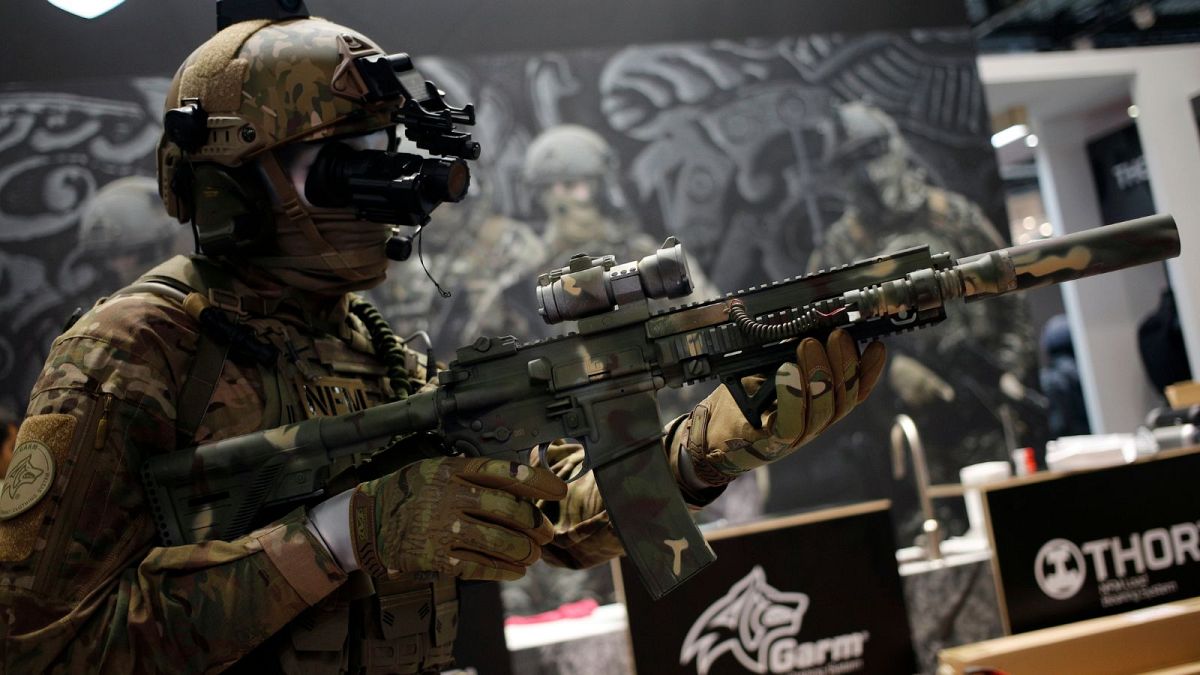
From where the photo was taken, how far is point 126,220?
3645 millimetres

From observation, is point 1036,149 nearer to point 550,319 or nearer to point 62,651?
point 550,319

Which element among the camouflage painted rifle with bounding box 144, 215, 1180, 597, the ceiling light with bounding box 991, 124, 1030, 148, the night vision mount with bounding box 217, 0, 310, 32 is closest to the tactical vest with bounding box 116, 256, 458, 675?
the camouflage painted rifle with bounding box 144, 215, 1180, 597

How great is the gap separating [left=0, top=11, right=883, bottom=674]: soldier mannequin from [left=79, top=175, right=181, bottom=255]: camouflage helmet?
79.1 inches

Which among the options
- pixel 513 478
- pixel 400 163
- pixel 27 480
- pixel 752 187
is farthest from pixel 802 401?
pixel 752 187

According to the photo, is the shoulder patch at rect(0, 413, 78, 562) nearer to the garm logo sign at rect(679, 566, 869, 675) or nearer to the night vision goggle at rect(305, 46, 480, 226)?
the night vision goggle at rect(305, 46, 480, 226)

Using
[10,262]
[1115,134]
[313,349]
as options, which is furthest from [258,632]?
[1115,134]

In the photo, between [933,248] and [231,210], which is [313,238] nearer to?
[231,210]

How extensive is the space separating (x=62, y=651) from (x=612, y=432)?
91cm

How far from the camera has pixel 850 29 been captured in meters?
4.66

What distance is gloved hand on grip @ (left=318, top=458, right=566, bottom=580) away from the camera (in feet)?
4.75

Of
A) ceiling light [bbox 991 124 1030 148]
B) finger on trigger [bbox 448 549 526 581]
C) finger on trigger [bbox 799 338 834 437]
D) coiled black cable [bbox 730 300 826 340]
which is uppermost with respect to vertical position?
ceiling light [bbox 991 124 1030 148]

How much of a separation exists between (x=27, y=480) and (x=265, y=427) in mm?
383

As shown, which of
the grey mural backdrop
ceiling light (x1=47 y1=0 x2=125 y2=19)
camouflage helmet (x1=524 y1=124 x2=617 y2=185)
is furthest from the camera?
camouflage helmet (x1=524 y1=124 x2=617 y2=185)

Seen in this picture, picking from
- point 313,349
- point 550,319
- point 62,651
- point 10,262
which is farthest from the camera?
point 10,262
